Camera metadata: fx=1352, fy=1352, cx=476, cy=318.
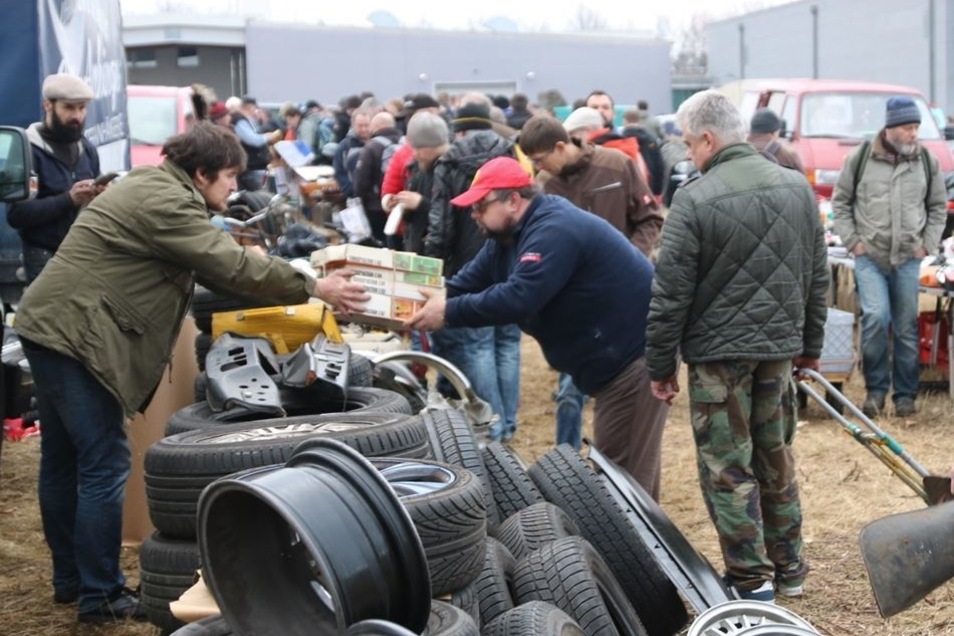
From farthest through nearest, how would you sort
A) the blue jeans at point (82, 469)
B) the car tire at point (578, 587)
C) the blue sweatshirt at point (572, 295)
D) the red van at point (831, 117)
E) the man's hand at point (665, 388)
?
the red van at point (831, 117)
the blue sweatshirt at point (572, 295)
the man's hand at point (665, 388)
the blue jeans at point (82, 469)
the car tire at point (578, 587)

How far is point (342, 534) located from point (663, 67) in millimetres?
44972

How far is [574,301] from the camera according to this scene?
5941 mm

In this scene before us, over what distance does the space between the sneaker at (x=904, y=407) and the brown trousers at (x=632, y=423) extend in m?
3.79

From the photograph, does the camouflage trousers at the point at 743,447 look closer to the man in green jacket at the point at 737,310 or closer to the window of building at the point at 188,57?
the man in green jacket at the point at 737,310

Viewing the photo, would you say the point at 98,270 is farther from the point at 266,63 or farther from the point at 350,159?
the point at 266,63

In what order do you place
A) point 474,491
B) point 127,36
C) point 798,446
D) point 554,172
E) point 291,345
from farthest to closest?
point 127,36, point 798,446, point 554,172, point 291,345, point 474,491

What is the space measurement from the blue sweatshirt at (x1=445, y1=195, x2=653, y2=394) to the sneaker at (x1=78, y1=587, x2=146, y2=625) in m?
1.82

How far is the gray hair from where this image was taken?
545 cm

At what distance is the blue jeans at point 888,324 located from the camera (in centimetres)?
936

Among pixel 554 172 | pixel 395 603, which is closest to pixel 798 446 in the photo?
pixel 554 172

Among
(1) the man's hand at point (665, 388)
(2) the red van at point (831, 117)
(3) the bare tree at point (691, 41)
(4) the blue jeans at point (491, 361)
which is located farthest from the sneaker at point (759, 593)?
(3) the bare tree at point (691, 41)

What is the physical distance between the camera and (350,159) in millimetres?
14297

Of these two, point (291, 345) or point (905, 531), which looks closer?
point (905, 531)

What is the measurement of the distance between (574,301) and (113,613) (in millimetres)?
2349
